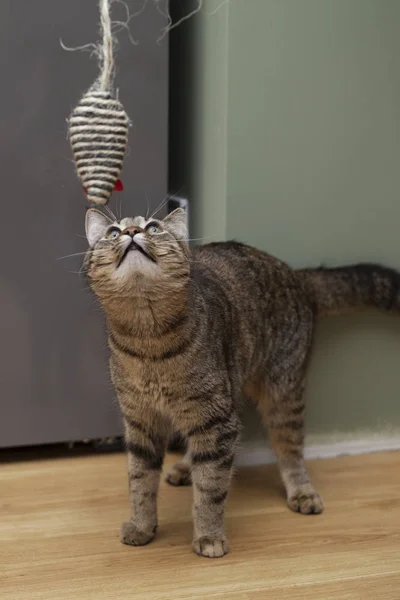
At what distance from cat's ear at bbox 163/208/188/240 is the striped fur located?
0.19m

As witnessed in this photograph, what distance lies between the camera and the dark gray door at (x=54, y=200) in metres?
2.25

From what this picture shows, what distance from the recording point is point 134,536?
6.20 feet

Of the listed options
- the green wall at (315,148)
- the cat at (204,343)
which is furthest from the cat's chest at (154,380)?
the green wall at (315,148)

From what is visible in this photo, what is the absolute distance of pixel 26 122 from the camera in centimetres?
227

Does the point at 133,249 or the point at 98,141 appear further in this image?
the point at 98,141

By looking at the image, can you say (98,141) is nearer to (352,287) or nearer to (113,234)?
(113,234)

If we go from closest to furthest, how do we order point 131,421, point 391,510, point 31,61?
point 131,421 → point 391,510 → point 31,61

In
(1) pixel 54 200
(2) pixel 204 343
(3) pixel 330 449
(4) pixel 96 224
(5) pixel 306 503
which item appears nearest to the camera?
(4) pixel 96 224

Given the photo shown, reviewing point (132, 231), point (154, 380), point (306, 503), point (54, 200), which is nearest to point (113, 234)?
point (132, 231)

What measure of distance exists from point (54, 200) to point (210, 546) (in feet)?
3.67

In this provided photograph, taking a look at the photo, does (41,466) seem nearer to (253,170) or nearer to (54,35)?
(253,170)

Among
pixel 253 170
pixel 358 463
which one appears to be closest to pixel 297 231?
pixel 253 170

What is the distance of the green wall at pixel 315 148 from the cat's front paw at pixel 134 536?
798mm

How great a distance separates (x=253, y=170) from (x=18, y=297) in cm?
81
